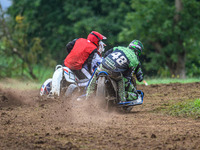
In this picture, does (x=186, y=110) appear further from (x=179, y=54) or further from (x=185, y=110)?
(x=179, y=54)

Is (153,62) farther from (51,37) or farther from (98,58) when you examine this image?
(98,58)

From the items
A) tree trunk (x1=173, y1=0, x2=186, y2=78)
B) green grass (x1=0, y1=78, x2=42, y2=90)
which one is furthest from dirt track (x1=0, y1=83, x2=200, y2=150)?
tree trunk (x1=173, y1=0, x2=186, y2=78)

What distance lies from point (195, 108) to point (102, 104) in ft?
6.74

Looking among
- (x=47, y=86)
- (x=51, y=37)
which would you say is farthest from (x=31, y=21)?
(x=47, y=86)

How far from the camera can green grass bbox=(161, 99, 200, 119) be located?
8862 millimetres

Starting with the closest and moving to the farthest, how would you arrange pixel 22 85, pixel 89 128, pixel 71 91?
pixel 89 128 → pixel 71 91 → pixel 22 85

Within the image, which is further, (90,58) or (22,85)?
(22,85)

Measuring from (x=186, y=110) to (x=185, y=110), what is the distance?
0.04 m

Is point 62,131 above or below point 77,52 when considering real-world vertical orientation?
below

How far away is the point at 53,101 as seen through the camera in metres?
11.5

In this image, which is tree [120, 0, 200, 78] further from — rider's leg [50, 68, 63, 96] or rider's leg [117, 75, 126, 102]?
rider's leg [117, 75, 126, 102]

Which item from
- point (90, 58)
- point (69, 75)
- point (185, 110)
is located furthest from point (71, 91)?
point (185, 110)

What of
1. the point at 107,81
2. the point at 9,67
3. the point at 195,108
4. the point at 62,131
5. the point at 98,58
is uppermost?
the point at 9,67

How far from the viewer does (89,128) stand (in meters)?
7.32
